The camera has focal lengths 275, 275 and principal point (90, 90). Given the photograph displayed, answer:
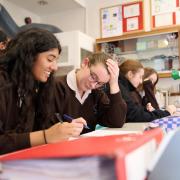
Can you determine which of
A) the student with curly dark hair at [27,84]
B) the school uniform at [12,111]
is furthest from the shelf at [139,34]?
the school uniform at [12,111]

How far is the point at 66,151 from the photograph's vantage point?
0.32 meters

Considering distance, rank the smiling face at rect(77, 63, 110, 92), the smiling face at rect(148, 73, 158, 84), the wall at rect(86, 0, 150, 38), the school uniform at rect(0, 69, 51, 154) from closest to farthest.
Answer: the school uniform at rect(0, 69, 51, 154), the smiling face at rect(77, 63, 110, 92), the smiling face at rect(148, 73, 158, 84), the wall at rect(86, 0, 150, 38)

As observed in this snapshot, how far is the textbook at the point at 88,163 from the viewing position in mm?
288

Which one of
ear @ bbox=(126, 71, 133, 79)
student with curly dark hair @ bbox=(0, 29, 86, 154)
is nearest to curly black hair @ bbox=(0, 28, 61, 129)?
student with curly dark hair @ bbox=(0, 29, 86, 154)

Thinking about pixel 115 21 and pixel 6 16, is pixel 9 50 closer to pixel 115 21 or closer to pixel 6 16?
pixel 6 16

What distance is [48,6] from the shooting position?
3.86 meters

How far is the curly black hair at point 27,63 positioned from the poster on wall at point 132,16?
2.79 meters

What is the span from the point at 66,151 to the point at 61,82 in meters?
1.05

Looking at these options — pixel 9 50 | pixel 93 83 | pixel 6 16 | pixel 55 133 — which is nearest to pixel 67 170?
pixel 55 133

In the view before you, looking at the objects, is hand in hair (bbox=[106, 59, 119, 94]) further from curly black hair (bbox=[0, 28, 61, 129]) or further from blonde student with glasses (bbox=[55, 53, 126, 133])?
curly black hair (bbox=[0, 28, 61, 129])

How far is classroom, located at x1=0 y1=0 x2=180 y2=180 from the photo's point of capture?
33 centimetres

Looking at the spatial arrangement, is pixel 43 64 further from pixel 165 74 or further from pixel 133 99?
pixel 165 74

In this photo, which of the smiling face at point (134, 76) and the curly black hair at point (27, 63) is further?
the smiling face at point (134, 76)

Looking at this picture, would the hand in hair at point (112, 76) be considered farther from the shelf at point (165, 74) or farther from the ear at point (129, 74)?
the shelf at point (165, 74)
